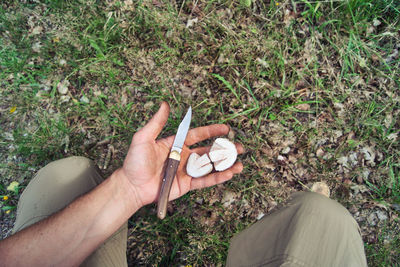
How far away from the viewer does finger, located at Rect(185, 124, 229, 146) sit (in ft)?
9.02

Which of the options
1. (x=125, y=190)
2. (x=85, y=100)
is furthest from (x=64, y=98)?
(x=125, y=190)

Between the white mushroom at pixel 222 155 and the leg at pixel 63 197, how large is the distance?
1.11m

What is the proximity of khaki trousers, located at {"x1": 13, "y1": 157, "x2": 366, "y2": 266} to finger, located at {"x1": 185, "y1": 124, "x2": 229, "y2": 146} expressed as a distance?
38.3 inches

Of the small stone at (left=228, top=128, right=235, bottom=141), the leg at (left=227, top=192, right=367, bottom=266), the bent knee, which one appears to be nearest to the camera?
the leg at (left=227, top=192, right=367, bottom=266)

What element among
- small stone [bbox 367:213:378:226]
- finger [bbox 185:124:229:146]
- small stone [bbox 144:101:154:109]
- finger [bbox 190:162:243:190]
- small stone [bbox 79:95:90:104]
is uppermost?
small stone [bbox 79:95:90:104]

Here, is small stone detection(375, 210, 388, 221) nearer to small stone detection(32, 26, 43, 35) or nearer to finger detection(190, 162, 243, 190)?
finger detection(190, 162, 243, 190)

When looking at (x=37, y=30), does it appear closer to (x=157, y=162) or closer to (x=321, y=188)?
(x=157, y=162)

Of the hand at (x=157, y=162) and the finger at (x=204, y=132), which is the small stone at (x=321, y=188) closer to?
the hand at (x=157, y=162)

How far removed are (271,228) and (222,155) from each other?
79 centimetres

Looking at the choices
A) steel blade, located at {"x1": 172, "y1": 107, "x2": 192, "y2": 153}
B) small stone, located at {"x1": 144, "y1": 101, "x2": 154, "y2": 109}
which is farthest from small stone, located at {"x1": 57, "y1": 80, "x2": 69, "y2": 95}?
steel blade, located at {"x1": 172, "y1": 107, "x2": 192, "y2": 153}

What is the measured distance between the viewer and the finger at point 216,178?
2.58 metres

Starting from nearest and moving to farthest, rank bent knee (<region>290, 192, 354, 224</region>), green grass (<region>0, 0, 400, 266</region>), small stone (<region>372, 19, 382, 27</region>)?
bent knee (<region>290, 192, 354, 224</region>), green grass (<region>0, 0, 400, 266</region>), small stone (<region>372, 19, 382, 27</region>)

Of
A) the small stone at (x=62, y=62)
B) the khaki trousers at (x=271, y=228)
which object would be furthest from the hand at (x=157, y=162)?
the small stone at (x=62, y=62)

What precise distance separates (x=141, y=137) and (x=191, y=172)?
0.62 metres
